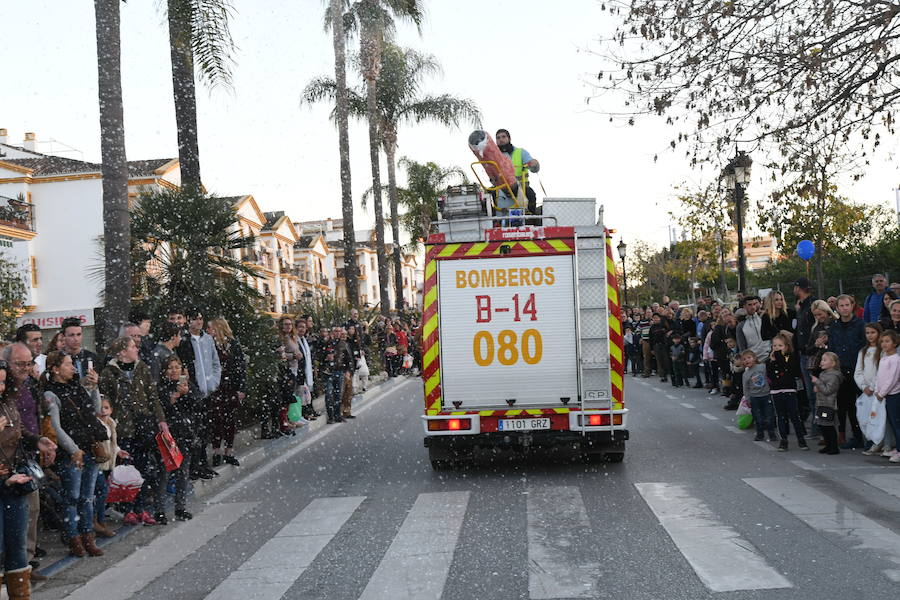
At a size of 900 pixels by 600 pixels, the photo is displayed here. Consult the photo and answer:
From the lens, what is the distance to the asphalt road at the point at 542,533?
19.9 feet

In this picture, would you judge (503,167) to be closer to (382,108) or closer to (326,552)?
(326,552)

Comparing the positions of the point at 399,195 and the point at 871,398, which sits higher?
the point at 399,195

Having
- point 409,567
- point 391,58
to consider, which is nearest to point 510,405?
point 409,567

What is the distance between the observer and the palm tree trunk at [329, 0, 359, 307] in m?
29.8

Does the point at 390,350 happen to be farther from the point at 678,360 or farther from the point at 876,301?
the point at 876,301

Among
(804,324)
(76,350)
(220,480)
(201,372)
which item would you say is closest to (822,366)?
(804,324)

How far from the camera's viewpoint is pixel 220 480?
431 inches

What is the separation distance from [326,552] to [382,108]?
34.7 meters

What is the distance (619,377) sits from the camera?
10344 millimetres

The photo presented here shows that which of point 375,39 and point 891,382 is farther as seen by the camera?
point 375,39

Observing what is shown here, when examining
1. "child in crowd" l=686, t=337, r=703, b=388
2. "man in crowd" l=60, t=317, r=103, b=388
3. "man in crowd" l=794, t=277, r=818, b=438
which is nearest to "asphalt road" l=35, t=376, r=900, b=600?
"man in crowd" l=60, t=317, r=103, b=388

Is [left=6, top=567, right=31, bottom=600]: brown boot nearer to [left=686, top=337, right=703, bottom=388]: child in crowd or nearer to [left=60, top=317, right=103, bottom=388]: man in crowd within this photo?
[left=60, top=317, right=103, bottom=388]: man in crowd

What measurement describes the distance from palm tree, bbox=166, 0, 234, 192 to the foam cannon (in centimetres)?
575

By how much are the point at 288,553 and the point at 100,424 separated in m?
1.83
